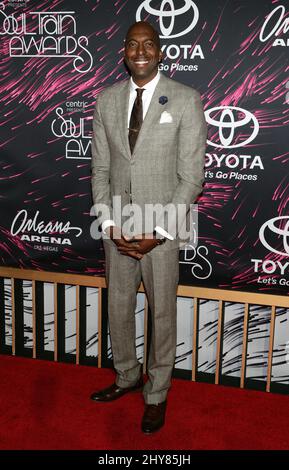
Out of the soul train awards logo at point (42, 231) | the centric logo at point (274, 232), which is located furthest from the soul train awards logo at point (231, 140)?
the soul train awards logo at point (42, 231)

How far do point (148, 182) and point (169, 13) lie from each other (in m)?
0.88

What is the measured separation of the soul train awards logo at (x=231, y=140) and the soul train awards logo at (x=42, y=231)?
2.73 feet

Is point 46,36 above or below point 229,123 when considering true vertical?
above

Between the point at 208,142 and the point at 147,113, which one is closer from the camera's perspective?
the point at 147,113

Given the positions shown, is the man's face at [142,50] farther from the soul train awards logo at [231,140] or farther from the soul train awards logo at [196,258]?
the soul train awards logo at [196,258]

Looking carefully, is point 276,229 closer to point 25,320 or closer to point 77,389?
point 77,389

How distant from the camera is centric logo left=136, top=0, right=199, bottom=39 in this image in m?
2.49

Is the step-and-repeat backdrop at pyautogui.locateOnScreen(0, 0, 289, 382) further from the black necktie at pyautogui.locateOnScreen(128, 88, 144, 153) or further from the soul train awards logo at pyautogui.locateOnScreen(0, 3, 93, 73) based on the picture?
the black necktie at pyautogui.locateOnScreen(128, 88, 144, 153)

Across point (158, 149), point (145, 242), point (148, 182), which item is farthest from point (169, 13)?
point (145, 242)

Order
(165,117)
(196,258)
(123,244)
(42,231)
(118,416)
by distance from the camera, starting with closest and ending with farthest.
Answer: (165,117) < (123,244) < (118,416) < (196,258) < (42,231)

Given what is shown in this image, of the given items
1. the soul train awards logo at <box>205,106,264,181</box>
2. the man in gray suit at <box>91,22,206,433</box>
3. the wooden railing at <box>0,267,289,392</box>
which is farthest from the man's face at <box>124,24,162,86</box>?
the wooden railing at <box>0,267,289,392</box>

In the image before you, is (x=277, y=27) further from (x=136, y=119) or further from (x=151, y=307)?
(x=151, y=307)

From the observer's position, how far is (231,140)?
2547 millimetres
